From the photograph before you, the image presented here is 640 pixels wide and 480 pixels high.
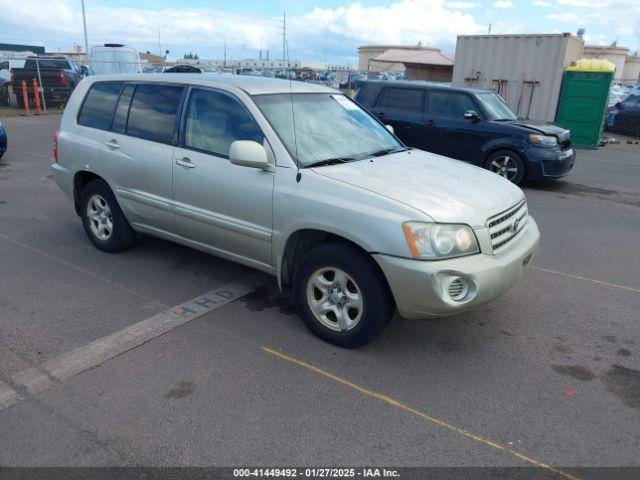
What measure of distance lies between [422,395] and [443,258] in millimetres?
844

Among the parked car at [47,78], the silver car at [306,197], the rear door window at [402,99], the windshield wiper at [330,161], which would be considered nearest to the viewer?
the silver car at [306,197]

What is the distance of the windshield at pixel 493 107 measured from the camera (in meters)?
9.61

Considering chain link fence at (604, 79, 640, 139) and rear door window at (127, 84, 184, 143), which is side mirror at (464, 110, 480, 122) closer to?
rear door window at (127, 84, 184, 143)

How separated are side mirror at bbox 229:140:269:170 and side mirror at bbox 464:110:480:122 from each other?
6.38 metres

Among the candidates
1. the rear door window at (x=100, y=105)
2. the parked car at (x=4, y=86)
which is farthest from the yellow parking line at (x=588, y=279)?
the parked car at (x=4, y=86)

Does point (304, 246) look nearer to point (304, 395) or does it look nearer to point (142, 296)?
point (304, 395)

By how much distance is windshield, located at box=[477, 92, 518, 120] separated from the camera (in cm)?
961

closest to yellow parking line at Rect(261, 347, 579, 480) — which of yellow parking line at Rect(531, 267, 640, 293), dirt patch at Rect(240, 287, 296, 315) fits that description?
dirt patch at Rect(240, 287, 296, 315)

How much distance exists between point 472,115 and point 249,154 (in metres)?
6.55

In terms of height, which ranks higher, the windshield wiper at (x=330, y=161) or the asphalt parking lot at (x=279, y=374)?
the windshield wiper at (x=330, y=161)

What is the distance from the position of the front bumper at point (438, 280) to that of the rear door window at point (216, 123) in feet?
4.99

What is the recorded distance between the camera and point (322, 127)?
433cm

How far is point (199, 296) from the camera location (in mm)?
4527

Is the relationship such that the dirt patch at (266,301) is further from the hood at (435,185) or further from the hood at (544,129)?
the hood at (544,129)
